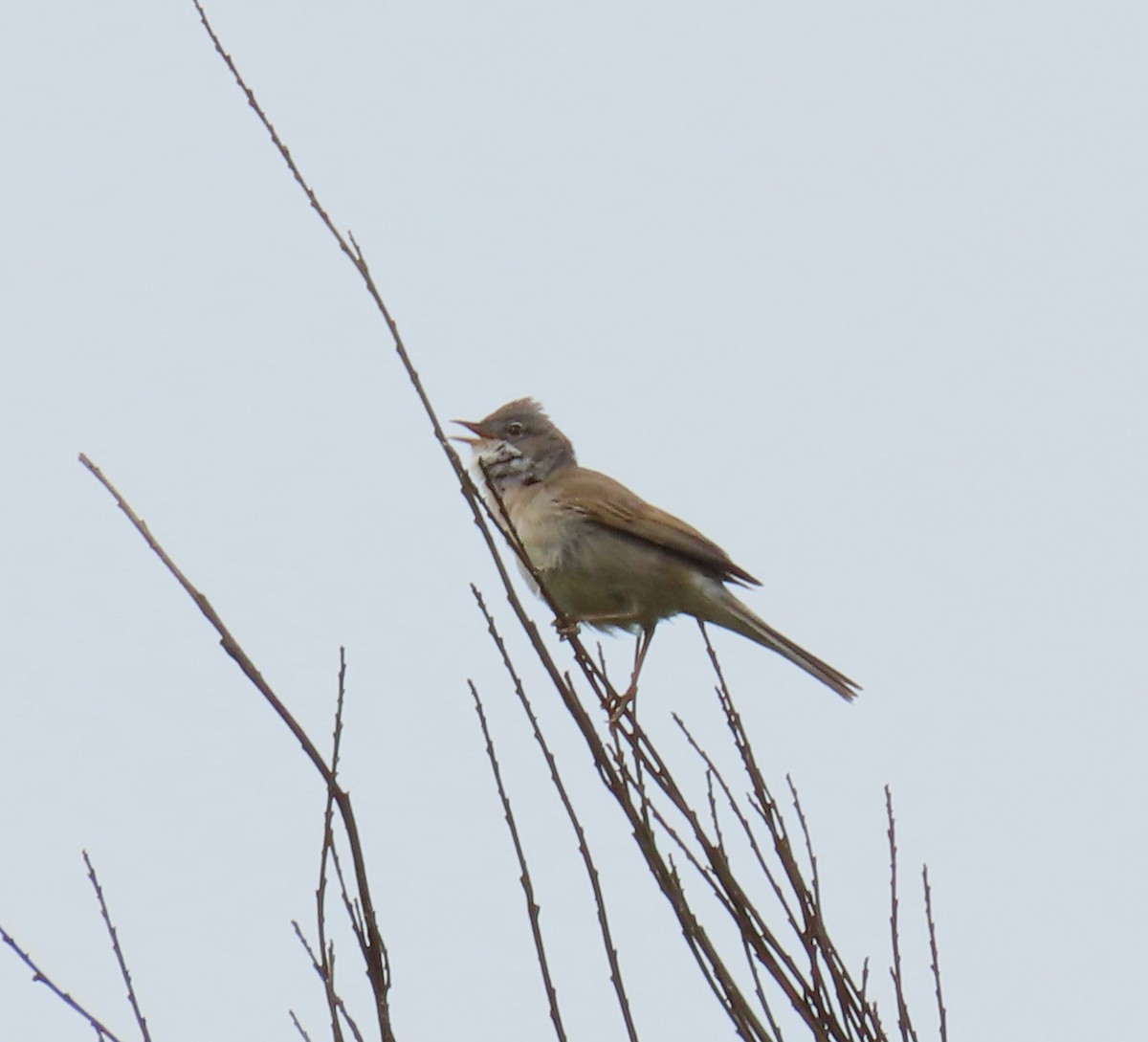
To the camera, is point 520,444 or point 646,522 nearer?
point 646,522

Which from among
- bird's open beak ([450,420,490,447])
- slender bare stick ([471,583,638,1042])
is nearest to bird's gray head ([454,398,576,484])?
bird's open beak ([450,420,490,447])

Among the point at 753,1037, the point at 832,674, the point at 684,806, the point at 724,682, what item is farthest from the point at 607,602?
the point at 753,1037

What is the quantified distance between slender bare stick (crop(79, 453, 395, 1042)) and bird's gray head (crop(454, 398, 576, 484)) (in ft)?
15.3

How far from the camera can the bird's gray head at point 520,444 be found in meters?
7.68

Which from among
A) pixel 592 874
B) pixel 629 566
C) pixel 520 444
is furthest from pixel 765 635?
pixel 592 874

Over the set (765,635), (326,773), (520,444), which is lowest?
(326,773)

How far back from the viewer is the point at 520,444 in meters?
7.77

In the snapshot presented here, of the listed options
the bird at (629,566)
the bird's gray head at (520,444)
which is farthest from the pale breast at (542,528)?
the bird's gray head at (520,444)

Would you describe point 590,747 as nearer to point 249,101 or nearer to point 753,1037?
point 753,1037

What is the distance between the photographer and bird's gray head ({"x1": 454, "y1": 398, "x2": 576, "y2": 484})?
7.68 metres

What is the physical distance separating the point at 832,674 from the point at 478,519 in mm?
3369

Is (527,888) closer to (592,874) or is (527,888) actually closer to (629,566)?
(592,874)

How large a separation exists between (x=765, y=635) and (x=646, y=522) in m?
0.73

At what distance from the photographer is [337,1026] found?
9.52 feet
